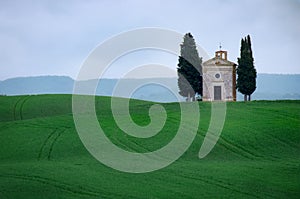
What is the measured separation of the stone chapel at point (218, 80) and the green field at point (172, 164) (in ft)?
24.5

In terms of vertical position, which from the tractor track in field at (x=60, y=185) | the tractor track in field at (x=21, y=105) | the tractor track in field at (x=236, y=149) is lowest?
the tractor track in field at (x=60, y=185)

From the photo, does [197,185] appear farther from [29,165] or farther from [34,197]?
[29,165]

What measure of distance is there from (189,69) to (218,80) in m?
4.29

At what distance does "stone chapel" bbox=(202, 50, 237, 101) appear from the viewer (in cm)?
5634

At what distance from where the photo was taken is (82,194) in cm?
2014

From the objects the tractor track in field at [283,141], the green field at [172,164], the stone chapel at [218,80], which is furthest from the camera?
the stone chapel at [218,80]

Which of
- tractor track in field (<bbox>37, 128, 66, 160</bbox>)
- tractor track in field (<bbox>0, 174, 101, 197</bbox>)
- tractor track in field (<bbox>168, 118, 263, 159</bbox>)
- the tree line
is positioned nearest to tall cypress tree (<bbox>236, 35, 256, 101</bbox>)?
the tree line

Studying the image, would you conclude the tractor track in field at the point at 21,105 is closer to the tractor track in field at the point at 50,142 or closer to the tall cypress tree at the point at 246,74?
the tractor track in field at the point at 50,142

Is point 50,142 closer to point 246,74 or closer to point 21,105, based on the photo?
point 21,105

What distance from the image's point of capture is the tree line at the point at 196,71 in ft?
187

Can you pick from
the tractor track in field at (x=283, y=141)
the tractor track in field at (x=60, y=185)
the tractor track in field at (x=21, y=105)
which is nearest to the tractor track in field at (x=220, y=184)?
the tractor track in field at (x=60, y=185)

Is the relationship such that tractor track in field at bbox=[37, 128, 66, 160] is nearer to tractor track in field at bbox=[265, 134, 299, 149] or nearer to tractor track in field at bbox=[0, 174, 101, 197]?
tractor track in field at bbox=[0, 174, 101, 197]

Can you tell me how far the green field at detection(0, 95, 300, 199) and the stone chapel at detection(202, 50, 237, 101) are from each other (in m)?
7.46

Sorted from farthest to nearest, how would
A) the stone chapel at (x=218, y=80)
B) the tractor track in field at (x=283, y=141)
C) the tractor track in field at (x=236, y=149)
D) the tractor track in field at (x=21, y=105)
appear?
1. the stone chapel at (x=218, y=80)
2. the tractor track in field at (x=21, y=105)
3. the tractor track in field at (x=283, y=141)
4. the tractor track in field at (x=236, y=149)
